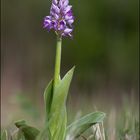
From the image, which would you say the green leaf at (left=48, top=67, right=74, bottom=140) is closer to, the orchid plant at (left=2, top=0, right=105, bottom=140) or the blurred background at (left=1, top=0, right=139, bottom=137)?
the orchid plant at (left=2, top=0, right=105, bottom=140)

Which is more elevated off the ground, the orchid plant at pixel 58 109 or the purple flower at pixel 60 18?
the purple flower at pixel 60 18

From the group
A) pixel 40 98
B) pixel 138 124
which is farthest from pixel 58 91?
pixel 40 98

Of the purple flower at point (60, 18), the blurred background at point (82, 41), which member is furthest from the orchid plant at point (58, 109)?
the blurred background at point (82, 41)

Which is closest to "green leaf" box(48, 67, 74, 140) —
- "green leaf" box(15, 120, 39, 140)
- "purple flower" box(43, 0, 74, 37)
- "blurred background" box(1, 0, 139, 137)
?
"green leaf" box(15, 120, 39, 140)

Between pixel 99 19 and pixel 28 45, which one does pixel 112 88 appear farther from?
pixel 99 19

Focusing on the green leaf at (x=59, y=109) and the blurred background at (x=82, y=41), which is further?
the blurred background at (x=82, y=41)

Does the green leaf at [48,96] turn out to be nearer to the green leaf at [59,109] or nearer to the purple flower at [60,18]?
the green leaf at [59,109]

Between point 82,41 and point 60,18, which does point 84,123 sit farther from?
point 82,41
